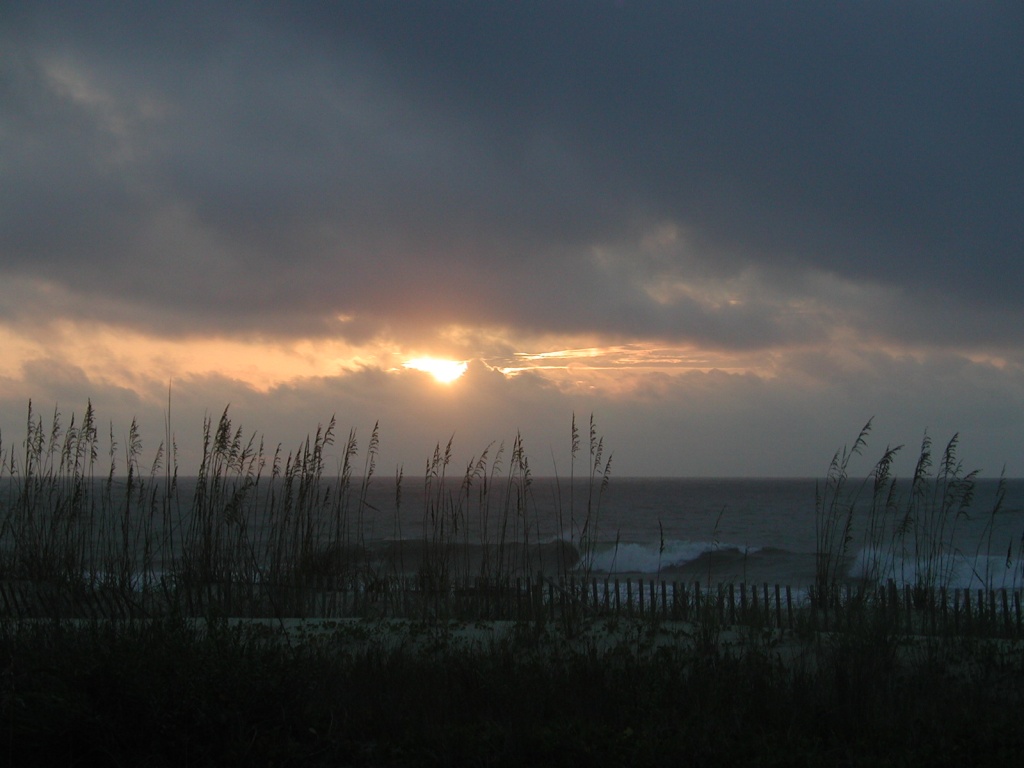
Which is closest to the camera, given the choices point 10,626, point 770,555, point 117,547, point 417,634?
point 10,626

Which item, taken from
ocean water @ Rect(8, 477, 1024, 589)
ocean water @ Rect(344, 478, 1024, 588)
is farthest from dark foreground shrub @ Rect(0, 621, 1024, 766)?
ocean water @ Rect(344, 478, 1024, 588)

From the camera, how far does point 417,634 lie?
733 centimetres

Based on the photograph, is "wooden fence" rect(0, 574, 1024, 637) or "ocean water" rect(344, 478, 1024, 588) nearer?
"wooden fence" rect(0, 574, 1024, 637)

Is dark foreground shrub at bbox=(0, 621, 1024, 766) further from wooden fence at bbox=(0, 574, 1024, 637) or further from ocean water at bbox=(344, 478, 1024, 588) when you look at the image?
ocean water at bbox=(344, 478, 1024, 588)

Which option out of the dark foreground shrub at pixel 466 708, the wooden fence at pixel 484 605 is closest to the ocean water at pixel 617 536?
the wooden fence at pixel 484 605

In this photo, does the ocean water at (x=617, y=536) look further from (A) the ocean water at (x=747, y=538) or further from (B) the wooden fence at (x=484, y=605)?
(B) the wooden fence at (x=484, y=605)

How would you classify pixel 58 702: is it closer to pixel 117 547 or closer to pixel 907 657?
pixel 117 547

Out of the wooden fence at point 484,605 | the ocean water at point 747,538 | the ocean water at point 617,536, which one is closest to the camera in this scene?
the wooden fence at point 484,605

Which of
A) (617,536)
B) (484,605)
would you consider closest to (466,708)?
(484,605)

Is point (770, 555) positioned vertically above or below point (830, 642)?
below

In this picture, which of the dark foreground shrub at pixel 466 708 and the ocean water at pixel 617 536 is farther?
the ocean water at pixel 617 536

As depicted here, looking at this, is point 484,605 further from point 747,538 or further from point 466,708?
point 747,538

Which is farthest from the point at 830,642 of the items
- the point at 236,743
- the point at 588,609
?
the point at 236,743

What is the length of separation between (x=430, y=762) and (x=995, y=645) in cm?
548
